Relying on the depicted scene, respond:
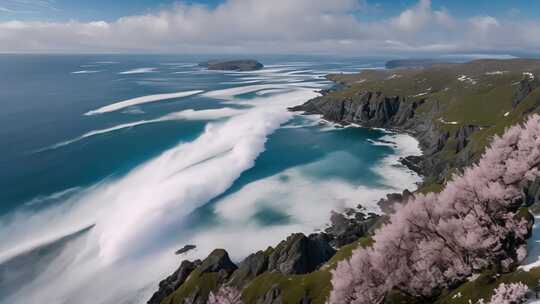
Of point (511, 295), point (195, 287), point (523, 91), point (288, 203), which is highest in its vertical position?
point (523, 91)

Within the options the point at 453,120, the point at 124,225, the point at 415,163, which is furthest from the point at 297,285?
the point at 453,120

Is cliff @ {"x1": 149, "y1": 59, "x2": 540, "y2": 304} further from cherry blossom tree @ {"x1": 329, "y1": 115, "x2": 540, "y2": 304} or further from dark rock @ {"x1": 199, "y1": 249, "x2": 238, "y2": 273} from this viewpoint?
cherry blossom tree @ {"x1": 329, "y1": 115, "x2": 540, "y2": 304}

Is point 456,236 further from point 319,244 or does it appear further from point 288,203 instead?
point 288,203

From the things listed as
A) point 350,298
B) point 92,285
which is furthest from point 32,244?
point 350,298

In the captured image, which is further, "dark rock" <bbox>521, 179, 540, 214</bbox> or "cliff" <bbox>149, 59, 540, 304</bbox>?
"dark rock" <bbox>521, 179, 540, 214</bbox>

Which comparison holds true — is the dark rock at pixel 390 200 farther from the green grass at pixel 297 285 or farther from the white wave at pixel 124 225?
the white wave at pixel 124 225

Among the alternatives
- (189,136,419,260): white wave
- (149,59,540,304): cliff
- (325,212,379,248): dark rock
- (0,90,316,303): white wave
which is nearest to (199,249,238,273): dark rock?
(149,59,540,304): cliff

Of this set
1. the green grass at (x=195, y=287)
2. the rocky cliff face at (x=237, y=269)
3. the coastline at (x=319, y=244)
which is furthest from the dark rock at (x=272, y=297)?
the green grass at (x=195, y=287)
